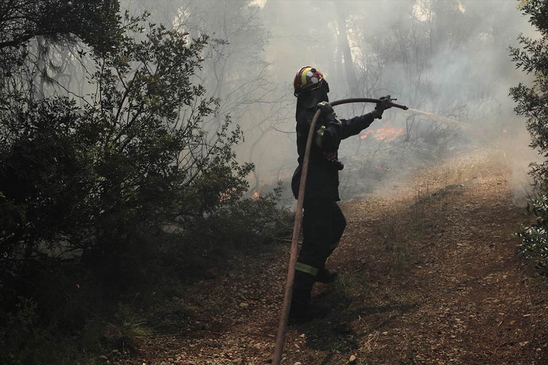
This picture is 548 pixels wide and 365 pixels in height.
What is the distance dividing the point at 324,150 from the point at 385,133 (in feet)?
48.6

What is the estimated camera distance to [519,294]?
3486 millimetres

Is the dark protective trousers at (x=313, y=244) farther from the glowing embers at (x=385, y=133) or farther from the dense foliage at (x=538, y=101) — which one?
the glowing embers at (x=385, y=133)

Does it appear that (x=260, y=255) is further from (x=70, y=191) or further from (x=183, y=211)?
(x=70, y=191)

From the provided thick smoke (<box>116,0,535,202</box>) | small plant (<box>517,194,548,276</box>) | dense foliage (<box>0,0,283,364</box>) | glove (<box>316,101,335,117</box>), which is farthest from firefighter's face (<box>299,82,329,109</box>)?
thick smoke (<box>116,0,535,202</box>)

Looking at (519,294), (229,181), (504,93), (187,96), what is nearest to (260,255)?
(229,181)

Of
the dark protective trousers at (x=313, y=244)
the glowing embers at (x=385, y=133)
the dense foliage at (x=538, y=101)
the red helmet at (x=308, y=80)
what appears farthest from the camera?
the glowing embers at (x=385, y=133)

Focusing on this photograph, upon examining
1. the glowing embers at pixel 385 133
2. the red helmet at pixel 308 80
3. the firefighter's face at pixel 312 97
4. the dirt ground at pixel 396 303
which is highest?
the glowing embers at pixel 385 133

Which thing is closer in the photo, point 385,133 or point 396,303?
point 396,303

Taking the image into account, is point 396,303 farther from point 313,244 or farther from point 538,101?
point 538,101

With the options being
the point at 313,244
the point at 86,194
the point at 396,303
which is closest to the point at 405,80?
the point at 313,244

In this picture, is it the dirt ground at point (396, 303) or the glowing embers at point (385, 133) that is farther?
the glowing embers at point (385, 133)

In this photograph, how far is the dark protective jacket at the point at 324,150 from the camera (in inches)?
165

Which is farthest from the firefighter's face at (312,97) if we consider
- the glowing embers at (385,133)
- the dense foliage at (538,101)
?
the glowing embers at (385,133)

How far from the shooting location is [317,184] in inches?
168
